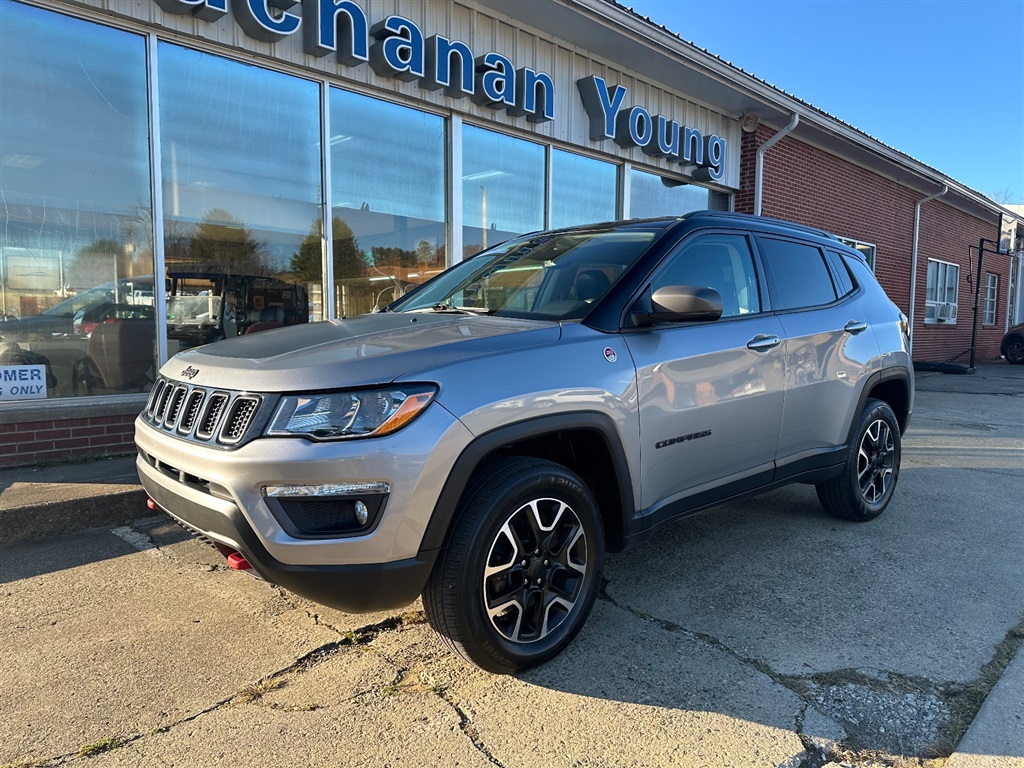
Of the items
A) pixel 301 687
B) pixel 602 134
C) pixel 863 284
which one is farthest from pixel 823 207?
pixel 301 687

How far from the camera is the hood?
2275mm

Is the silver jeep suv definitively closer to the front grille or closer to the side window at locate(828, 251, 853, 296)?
the front grille

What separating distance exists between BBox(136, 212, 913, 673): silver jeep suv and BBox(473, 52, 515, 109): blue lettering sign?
4583mm

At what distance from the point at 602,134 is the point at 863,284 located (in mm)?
5434

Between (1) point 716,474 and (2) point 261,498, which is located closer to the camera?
(2) point 261,498

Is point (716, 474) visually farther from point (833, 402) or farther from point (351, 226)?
point (351, 226)

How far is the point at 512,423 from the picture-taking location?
2.44 meters

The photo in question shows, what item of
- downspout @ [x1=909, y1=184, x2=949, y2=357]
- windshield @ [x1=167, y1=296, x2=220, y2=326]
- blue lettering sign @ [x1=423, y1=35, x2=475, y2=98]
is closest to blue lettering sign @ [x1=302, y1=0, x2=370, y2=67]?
blue lettering sign @ [x1=423, y1=35, x2=475, y2=98]

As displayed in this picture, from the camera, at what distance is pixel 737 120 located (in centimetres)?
1134

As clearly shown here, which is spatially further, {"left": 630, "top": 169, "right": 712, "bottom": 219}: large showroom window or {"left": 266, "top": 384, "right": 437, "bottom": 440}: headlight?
{"left": 630, "top": 169, "right": 712, "bottom": 219}: large showroom window

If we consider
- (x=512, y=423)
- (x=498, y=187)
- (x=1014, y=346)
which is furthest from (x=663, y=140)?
(x=1014, y=346)

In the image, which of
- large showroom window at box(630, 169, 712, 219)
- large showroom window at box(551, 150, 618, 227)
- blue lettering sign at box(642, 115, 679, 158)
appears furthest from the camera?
large showroom window at box(630, 169, 712, 219)

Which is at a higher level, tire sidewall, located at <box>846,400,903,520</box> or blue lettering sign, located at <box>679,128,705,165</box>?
blue lettering sign, located at <box>679,128,705,165</box>

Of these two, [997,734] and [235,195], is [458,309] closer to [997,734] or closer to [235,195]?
[997,734]
